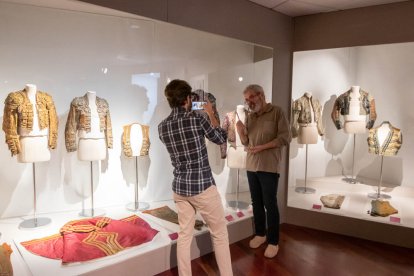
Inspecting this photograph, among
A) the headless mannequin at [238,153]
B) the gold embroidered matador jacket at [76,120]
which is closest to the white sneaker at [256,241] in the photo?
the headless mannequin at [238,153]

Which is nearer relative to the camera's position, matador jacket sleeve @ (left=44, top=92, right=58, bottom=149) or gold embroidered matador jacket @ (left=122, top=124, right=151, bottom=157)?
matador jacket sleeve @ (left=44, top=92, right=58, bottom=149)

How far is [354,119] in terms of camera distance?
4059 mm

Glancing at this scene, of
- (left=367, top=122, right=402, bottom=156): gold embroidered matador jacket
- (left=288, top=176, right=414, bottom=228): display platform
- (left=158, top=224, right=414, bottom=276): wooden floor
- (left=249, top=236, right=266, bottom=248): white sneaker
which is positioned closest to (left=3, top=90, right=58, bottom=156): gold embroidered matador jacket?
(left=158, top=224, right=414, bottom=276): wooden floor

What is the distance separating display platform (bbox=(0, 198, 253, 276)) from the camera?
2.32m

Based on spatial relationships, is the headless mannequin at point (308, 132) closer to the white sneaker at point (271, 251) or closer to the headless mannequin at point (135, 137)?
the white sneaker at point (271, 251)

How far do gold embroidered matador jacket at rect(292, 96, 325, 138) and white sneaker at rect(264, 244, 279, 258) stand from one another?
1.52m

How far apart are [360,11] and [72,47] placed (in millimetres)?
2991

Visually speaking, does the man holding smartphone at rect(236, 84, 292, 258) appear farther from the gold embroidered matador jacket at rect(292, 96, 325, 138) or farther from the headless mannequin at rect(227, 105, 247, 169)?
the gold embroidered matador jacket at rect(292, 96, 325, 138)

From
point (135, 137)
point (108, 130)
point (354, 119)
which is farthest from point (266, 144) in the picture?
point (354, 119)

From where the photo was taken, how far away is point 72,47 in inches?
133

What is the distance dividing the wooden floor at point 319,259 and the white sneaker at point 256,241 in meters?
0.04

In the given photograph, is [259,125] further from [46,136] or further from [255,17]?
[46,136]

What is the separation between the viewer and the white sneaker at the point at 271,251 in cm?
304

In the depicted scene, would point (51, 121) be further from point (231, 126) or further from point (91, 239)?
point (231, 126)
